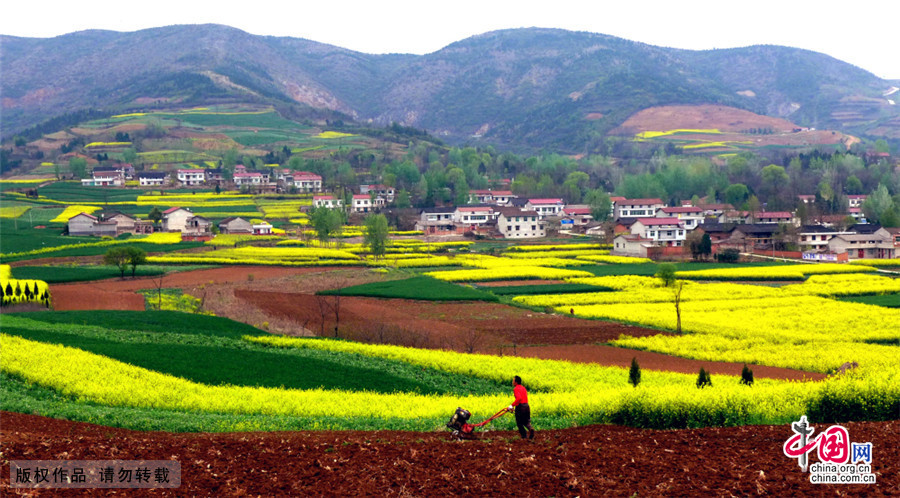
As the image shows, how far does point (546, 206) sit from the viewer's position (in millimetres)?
118062

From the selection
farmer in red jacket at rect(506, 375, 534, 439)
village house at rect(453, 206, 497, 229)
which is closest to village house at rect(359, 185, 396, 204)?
village house at rect(453, 206, 497, 229)

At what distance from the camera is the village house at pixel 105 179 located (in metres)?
126

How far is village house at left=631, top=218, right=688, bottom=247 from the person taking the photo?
285 feet

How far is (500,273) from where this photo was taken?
59844mm

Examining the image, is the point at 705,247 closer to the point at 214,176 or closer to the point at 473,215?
the point at 473,215

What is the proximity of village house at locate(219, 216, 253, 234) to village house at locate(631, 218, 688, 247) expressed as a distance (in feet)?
147

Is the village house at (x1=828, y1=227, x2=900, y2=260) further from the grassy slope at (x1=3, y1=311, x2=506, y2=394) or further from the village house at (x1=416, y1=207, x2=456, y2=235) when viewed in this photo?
the grassy slope at (x1=3, y1=311, x2=506, y2=394)

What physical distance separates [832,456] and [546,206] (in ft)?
347

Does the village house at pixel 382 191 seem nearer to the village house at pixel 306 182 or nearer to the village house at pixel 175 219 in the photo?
the village house at pixel 306 182

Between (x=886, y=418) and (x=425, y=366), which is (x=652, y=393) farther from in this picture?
(x=425, y=366)

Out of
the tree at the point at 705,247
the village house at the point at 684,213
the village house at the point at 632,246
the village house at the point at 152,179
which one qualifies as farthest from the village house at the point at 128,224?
the village house at the point at 684,213

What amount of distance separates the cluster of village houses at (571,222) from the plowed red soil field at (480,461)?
63657 mm

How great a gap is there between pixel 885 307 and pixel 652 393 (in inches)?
1313

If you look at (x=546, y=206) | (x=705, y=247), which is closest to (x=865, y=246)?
(x=705, y=247)
